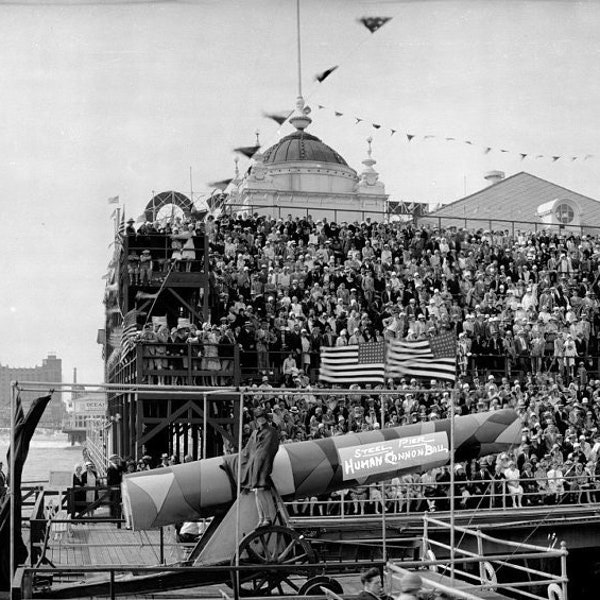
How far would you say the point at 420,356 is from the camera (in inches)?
752

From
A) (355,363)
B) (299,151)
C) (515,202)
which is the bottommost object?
(355,363)

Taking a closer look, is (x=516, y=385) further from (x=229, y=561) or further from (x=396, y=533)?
(x=229, y=561)

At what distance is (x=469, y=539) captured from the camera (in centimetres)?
2323

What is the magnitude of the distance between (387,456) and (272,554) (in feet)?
8.07

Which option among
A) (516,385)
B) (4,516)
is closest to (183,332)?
(516,385)

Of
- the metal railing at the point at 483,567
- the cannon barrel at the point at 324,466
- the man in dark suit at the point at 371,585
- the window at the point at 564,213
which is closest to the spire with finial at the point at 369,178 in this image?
the window at the point at 564,213

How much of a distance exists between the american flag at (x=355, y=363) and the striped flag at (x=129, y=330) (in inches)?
392

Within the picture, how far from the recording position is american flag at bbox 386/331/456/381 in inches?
737

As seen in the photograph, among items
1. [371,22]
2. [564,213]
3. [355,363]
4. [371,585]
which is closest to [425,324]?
[355,363]

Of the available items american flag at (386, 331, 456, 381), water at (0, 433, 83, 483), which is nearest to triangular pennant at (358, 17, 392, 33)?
american flag at (386, 331, 456, 381)

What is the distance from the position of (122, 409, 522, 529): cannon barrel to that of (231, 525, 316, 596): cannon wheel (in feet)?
2.99

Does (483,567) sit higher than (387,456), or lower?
lower

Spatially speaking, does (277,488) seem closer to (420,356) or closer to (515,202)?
(420,356)

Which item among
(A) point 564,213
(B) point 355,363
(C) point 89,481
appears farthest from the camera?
(A) point 564,213
